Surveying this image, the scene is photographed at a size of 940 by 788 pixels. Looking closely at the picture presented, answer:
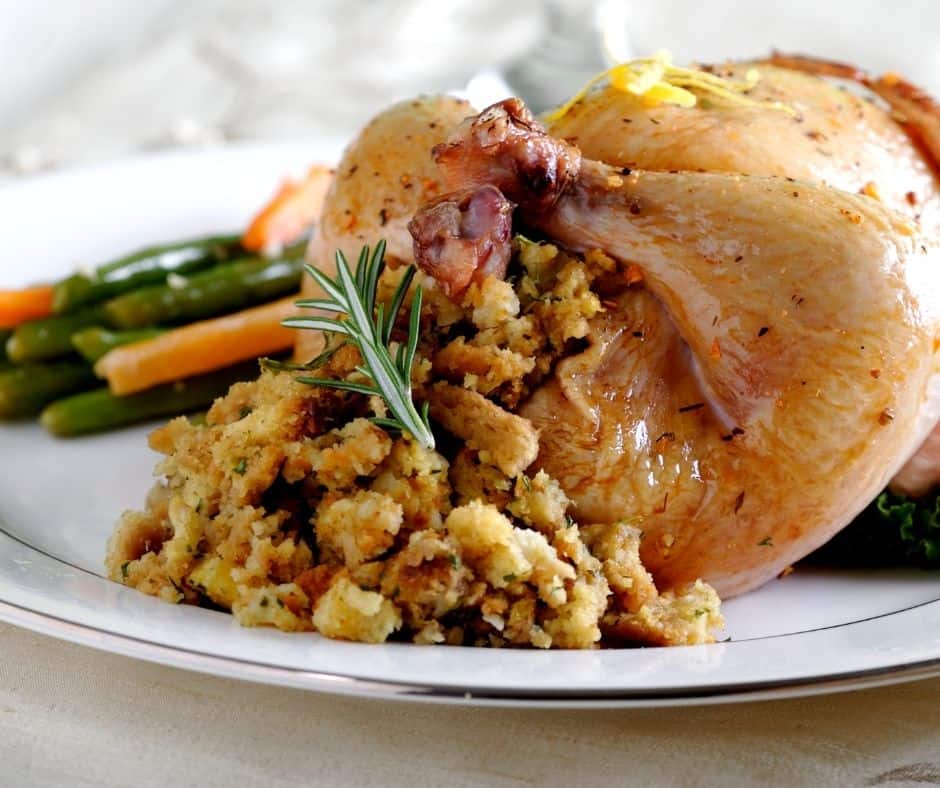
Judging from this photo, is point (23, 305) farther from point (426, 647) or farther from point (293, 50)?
point (293, 50)

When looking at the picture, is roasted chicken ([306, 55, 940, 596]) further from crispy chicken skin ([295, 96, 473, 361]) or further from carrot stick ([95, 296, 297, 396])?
carrot stick ([95, 296, 297, 396])

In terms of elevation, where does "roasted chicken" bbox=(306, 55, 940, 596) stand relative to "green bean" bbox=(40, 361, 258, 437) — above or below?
above

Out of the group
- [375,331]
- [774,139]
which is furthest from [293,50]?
[375,331]

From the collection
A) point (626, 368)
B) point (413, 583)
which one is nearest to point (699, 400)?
point (626, 368)

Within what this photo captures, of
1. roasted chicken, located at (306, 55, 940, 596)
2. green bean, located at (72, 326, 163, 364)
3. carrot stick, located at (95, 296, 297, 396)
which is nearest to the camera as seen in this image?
roasted chicken, located at (306, 55, 940, 596)

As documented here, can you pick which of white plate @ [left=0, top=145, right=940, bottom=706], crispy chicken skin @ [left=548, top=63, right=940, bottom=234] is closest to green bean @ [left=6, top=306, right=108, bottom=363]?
white plate @ [left=0, top=145, right=940, bottom=706]

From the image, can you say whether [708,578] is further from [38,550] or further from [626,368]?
[38,550]

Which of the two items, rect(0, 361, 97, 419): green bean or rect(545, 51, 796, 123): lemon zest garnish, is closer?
rect(545, 51, 796, 123): lemon zest garnish
